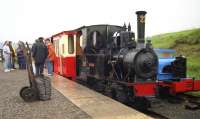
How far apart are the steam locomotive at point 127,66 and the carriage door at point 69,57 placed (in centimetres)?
73

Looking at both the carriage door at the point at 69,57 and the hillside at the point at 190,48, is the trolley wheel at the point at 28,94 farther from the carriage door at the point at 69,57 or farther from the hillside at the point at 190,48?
the hillside at the point at 190,48

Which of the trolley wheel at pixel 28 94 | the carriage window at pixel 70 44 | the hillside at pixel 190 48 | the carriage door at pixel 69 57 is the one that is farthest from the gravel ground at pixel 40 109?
the hillside at pixel 190 48

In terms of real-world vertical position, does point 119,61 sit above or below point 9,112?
above

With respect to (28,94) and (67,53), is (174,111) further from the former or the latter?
(67,53)

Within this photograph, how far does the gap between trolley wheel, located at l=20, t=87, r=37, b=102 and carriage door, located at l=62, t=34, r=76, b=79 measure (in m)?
7.19

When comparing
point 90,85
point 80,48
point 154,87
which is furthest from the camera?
point 80,48

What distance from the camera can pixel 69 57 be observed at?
62.7 feet

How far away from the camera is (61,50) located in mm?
21375

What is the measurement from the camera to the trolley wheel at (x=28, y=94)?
11284 mm

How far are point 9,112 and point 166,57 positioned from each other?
27.4ft

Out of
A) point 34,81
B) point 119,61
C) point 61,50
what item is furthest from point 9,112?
point 61,50

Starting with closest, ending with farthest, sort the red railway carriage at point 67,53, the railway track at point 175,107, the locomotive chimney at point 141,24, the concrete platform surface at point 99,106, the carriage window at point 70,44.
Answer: the concrete platform surface at point 99,106 → the railway track at point 175,107 → the locomotive chimney at point 141,24 → the red railway carriage at point 67,53 → the carriage window at point 70,44

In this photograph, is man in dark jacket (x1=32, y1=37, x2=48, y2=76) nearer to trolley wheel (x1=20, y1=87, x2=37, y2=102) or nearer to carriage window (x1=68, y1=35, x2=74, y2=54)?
carriage window (x1=68, y1=35, x2=74, y2=54)

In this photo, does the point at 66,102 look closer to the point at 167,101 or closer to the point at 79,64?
the point at 167,101
